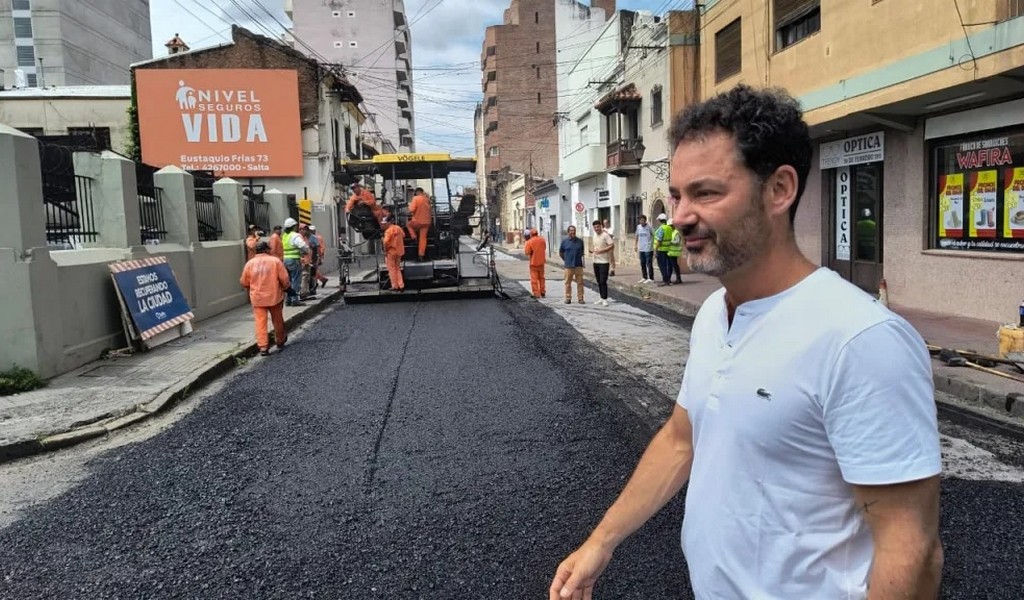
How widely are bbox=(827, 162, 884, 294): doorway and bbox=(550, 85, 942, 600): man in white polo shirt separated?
13.7m

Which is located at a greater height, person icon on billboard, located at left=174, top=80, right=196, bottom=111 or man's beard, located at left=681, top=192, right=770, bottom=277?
person icon on billboard, located at left=174, top=80, right=196, bottom=111

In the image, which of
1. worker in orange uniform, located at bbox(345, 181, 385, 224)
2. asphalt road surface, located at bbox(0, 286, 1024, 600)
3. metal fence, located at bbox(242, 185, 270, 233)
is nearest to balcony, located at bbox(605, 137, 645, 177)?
worker in orange uniform, located at bbox(345, 181, 385, 224)

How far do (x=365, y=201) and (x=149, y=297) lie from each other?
6.23 meters

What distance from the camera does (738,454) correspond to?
1461mm

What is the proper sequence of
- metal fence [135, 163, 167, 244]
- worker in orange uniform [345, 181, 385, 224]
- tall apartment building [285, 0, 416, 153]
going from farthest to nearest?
tall apartment building [285, 0, 416, 153], worker in orange uniform [345, 181, 385, 224], metal fence [135, 163, 167, 244]

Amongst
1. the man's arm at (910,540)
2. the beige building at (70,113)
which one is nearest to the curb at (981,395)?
the man's arm at (910,540)

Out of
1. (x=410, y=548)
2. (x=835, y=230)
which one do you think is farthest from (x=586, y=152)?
(x=410, y=548)

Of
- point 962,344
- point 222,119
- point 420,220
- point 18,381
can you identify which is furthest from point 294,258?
point 222,119

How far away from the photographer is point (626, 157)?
86.1 ft

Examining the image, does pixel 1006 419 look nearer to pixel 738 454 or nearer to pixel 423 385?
pixel 423 385

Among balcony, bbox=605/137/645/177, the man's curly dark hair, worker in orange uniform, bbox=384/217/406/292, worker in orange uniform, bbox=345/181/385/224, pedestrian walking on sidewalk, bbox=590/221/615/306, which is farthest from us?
balcony, bbox=605/137/645/177

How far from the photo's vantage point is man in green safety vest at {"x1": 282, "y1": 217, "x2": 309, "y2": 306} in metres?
15.4

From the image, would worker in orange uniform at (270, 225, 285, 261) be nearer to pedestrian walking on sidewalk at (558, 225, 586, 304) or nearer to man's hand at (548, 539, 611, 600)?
pedestrian walking on sidewalk at (558, 225, 586, 304)

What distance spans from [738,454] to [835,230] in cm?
1544
